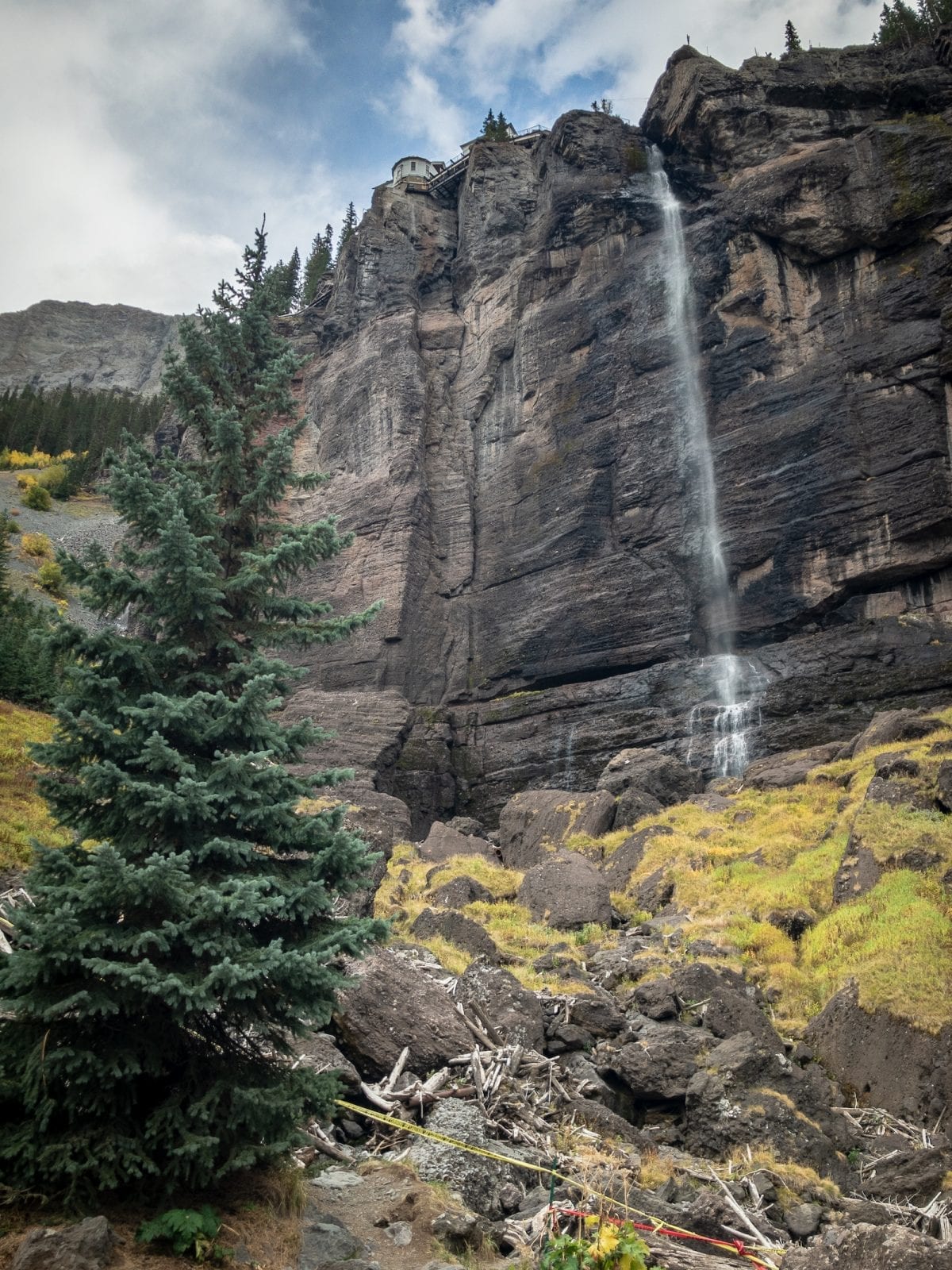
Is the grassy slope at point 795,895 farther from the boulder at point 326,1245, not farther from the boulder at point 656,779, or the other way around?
the boulder at point 326,1245

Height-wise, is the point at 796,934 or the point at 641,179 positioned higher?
the point at 641,179

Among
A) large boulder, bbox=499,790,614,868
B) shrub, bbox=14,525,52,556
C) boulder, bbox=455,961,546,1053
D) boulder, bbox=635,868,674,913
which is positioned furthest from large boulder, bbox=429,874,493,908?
shrub, bbox=14,525,52,556

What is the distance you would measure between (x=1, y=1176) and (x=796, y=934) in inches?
583

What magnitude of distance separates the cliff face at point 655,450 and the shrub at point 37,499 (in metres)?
34.3

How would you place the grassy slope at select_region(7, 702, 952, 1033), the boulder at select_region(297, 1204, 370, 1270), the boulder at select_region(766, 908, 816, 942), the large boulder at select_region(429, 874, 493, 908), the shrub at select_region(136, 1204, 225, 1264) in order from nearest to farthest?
1. the shrub at select_region(136, 1204, 225, 1264)
2. the boulder at select_region(297, 1204, 370, 1270)
3. the grassy slope at select_region(7, 702, 952, 1033)
4. the boulder at select_region(766, 908, 816, 942)
5. the large boulder at select_region(429, 874, 493, 908)

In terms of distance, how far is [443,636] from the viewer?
45.2m

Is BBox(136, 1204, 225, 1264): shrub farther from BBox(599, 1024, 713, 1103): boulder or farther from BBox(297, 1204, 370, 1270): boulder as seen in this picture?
BBox(599, 1024, 713, 1103): boulder

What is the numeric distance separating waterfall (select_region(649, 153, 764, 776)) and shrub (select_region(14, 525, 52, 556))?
159 feet

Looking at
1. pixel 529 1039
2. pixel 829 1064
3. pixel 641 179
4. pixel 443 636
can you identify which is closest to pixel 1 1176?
pixel 529 1039

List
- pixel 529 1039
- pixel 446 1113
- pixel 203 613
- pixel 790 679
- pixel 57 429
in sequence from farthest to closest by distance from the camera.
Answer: pixel 57 429 → pixel 790 679 → pixel 529 1039 → pixel 446 1113 → pixel 203 613

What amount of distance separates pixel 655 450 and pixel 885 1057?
3327 centimetres

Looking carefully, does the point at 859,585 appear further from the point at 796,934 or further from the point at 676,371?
the point at 796,934

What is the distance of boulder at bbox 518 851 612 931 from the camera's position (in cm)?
2009

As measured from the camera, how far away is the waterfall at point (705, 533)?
34344 millimetres
